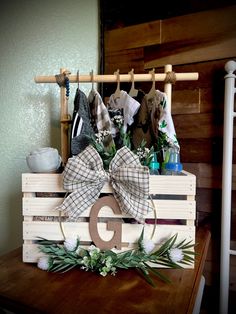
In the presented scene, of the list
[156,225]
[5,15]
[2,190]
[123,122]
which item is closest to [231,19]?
[123,122]

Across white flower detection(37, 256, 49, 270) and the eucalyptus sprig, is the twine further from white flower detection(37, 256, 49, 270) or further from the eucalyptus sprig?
white flower detection(37, 256, 49, 270)

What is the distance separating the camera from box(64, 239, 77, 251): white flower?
59cm

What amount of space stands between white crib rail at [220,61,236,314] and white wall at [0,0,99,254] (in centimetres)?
61

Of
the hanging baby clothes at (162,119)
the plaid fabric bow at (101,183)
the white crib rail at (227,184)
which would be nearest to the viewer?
the plaid fabric bow at (101,183)

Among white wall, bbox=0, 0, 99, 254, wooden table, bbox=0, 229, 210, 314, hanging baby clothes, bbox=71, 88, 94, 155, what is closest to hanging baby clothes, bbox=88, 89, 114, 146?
hanging baby clothes, bbox=71, 88, 94, 155

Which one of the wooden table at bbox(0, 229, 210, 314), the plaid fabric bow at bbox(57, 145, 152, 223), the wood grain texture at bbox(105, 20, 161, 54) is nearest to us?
the wooden table at bbox(0, 229, 210, 314)

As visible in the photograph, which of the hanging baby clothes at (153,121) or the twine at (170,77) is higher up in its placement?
the twine at (170,77)

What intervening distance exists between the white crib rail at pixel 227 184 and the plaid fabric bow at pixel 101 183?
1.39 feet

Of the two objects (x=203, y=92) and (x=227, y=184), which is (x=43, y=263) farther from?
(x=203, y=92)

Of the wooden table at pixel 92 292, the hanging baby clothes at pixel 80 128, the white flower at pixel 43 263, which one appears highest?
the hanging baby clothes at pixel 80 128

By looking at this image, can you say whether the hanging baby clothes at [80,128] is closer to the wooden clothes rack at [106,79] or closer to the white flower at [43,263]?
the wooden clothes rack at [106,79]

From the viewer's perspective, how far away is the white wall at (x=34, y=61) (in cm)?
105

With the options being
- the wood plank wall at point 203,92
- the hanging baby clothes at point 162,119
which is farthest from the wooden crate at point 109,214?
the wood plank wall at point 203,92

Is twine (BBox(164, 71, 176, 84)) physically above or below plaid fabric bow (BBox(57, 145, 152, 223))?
above
